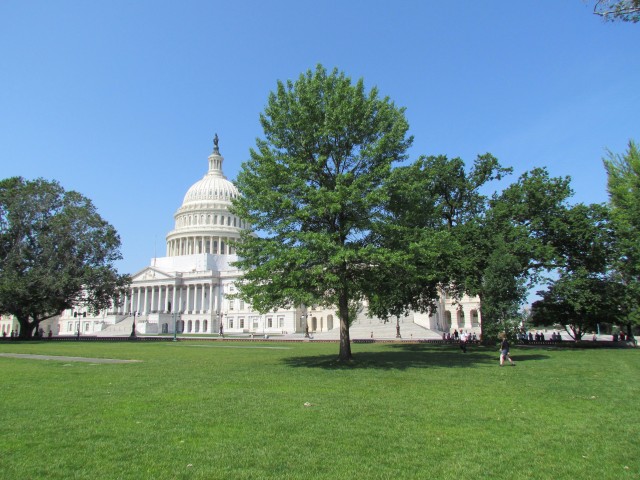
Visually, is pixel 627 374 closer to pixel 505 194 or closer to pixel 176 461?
pixel 176 461

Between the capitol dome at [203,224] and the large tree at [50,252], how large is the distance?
7312cm

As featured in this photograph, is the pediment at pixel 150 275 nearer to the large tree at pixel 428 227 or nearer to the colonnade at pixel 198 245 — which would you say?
the colonnade at pixel 198 245

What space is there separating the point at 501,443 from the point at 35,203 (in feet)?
184

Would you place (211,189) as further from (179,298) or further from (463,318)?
(463,318)

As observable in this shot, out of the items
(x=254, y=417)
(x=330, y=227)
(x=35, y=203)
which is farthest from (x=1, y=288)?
(x=254, y=417)

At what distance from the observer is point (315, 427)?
904 cm

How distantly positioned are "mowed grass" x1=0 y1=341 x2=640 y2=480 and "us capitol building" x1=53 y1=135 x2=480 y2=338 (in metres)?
81.6

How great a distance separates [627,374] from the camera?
1828cm

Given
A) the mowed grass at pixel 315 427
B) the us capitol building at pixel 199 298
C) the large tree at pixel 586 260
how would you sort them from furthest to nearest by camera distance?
the us capitol building at pixel 199 298, the large tree at pixel 586 260, the mowed grass at pixel 315 427

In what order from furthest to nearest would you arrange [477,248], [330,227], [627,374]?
[477,248] → [330,227] → [627,374]

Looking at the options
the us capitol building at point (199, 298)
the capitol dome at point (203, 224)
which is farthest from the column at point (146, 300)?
the capitol dome at point (203, 224)

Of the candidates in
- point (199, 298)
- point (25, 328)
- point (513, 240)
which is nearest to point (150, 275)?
point (199, 298)

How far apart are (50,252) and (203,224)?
3262 inches

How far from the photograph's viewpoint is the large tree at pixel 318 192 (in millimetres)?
19859
